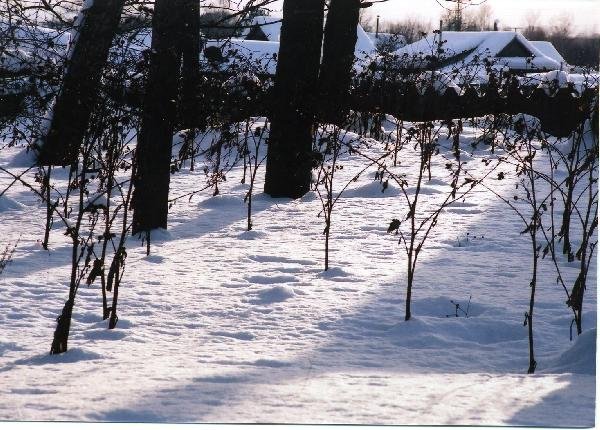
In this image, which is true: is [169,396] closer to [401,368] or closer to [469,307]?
[401,368]

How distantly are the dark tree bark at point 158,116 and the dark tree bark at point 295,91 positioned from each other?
166 centimetres

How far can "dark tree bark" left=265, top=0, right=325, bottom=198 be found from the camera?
287 inches

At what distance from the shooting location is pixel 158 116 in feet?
19.1

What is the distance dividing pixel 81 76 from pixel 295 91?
2.13 m

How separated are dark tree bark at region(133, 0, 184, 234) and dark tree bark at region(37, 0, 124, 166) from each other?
382 millimetres

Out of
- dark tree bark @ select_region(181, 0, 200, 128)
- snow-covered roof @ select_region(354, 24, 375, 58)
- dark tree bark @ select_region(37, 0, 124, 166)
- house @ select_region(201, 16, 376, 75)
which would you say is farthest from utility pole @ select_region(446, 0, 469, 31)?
snow-covered roof @ select_region(354, 24, 375, 58)

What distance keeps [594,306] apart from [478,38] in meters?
4.73

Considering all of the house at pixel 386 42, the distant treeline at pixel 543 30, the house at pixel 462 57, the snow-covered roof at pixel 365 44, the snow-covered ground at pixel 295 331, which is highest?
the snow-covered roof at pixel 365 44

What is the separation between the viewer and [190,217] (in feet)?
22.7

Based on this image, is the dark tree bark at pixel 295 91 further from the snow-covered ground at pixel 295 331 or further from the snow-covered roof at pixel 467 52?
the snow-covered roof at pixel 467 52

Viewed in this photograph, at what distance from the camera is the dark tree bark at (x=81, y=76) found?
577cm

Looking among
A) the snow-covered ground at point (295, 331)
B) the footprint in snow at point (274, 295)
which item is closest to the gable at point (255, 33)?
the snow-covered ground at point (295, 331)

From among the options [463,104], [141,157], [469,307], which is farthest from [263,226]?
[463,104]

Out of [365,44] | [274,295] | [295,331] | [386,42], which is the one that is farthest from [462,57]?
[295,331]
